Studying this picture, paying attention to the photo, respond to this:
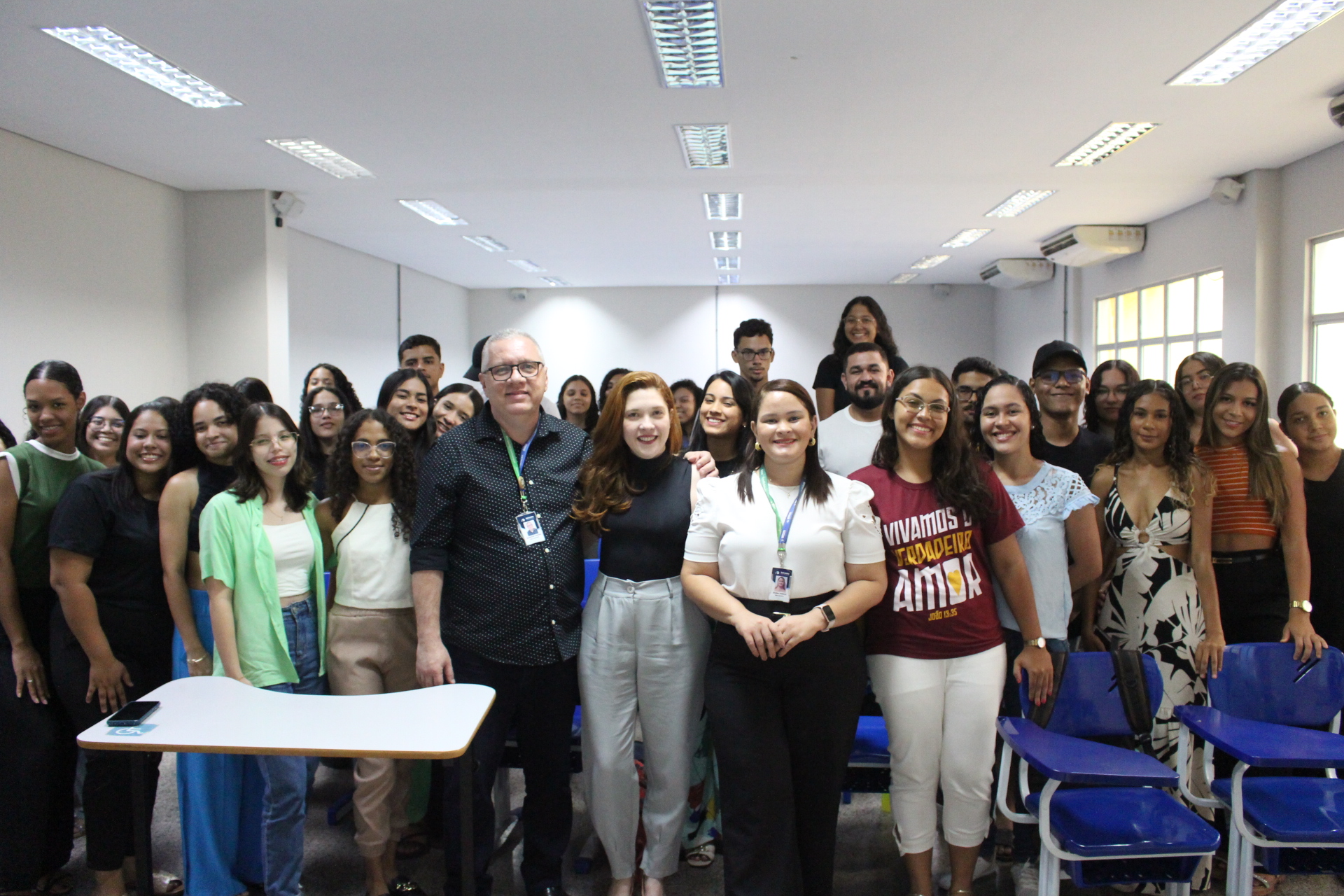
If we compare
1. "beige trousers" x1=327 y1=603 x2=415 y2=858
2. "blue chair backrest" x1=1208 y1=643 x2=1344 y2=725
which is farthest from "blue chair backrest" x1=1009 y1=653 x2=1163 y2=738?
"beige trousers" x1=327 y1=603 x2=415 y2=858

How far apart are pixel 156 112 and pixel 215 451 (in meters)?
3.39

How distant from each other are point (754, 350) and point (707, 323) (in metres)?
9.60

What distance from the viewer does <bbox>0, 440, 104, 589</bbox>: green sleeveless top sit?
2.61 metres

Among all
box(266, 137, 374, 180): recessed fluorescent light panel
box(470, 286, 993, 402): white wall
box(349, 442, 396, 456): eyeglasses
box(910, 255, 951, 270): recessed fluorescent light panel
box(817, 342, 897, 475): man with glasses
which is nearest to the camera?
box(349, 442, 396, 456): eyeglasses

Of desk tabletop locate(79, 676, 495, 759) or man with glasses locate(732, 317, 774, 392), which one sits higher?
man with glasses locate(732, 317, 774, 392)

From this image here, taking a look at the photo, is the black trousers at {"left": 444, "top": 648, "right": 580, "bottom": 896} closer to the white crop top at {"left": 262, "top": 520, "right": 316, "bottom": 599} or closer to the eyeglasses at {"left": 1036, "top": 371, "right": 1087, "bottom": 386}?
the white crop top at {"left": 262, "top": 520, "right": 316, "bottom": 599}

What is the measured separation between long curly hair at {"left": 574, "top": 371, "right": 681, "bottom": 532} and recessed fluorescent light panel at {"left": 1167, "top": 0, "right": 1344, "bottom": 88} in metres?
3.43

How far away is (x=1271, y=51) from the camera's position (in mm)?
4059

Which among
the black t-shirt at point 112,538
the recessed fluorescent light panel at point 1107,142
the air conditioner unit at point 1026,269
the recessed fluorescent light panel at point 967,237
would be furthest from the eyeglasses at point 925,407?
the air conditioner unit at point 1026,269

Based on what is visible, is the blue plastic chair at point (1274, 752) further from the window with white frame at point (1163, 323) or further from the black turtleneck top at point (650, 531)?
the window with white frame at point (1163, 323)

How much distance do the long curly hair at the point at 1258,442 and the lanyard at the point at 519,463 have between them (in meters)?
2.42

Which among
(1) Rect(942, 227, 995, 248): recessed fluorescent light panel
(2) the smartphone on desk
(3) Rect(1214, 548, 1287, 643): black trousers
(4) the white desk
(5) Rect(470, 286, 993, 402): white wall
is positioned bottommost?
(4) the white desk

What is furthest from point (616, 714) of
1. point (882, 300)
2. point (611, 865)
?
point (882, 300)

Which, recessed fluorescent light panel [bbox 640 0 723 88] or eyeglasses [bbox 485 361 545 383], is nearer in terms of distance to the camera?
eyeglasses [bbox 485 361 545 383]
